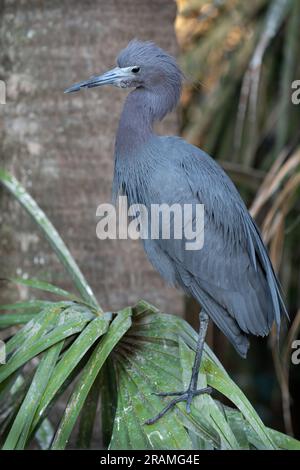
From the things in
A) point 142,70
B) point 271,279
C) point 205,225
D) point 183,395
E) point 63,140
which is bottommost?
point 183,395

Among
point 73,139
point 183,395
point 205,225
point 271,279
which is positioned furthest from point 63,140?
point 183,395

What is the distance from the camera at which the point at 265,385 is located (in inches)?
224

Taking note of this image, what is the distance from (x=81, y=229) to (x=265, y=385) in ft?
9.04

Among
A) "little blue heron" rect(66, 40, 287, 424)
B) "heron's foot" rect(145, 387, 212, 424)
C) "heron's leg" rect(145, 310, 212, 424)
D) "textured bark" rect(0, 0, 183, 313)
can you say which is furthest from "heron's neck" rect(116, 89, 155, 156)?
"heron's foot" rect(145, 387, 212, 424)

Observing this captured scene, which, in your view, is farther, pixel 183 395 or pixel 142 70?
pixel 142 70

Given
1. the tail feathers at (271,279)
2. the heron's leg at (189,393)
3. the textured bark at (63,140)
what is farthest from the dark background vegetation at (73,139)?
the heron's leg at (189,393)

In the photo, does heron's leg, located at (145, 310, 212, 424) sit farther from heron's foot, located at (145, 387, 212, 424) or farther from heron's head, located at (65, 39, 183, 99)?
heron's head, located at (65, 39, 183, 99)

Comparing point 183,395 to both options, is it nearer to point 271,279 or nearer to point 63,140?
point 271,279

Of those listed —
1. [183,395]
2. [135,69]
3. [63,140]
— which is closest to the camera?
[183,395]

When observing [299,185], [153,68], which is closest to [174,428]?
[153,68]

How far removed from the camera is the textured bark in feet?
11.4

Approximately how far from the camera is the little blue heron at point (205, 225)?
2.82 meters

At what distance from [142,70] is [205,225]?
651 mm

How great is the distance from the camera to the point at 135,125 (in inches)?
119
